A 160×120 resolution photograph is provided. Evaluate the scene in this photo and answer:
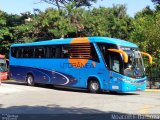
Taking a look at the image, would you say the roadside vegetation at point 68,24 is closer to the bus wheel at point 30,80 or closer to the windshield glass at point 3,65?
A: the windshield glass at point 3,65

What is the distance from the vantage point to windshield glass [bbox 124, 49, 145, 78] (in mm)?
23445

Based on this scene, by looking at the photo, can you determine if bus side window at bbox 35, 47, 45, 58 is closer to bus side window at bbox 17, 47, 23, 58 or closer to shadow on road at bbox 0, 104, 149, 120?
bus side window at bbox 17, 47, 23, 58

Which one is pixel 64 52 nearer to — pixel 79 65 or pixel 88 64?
pixel 79 65

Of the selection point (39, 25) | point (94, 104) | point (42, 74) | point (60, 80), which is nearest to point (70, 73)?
point (60, 80)

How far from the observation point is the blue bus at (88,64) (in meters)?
23.4

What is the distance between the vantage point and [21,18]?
44875mm

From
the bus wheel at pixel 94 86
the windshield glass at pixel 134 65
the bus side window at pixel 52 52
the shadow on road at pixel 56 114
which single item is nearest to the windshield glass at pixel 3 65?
the bus side window at pixel 52 52

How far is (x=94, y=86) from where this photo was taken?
24.8 m

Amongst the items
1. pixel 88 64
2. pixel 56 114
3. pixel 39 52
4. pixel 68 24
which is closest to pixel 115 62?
pixel 88 64

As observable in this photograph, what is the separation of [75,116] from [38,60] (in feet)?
50.6

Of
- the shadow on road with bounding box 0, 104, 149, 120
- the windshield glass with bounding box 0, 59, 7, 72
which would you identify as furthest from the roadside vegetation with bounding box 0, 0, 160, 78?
the shadow on road with bounding box 0, 104, 149, 120

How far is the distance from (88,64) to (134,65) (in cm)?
269

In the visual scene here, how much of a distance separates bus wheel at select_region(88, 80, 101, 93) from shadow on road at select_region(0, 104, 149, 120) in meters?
8.07

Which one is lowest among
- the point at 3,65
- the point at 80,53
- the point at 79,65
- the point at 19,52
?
the point at 3,65
